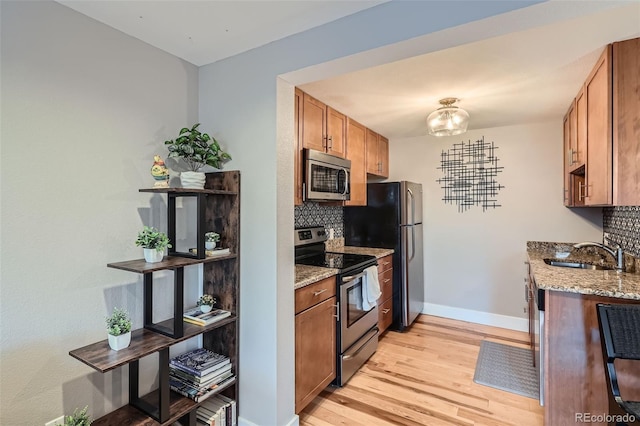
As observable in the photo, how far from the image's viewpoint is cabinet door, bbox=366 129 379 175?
141 inches

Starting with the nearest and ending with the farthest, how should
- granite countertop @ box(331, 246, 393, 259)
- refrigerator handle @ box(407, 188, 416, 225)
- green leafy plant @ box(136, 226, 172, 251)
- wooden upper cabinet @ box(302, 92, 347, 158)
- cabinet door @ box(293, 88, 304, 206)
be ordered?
green leafy plant @ box(136, 226, 172, 251), cabinet door @ box(293, 88, 304, 206), wooden upper cabinet @ box(302, 92, 347, 158), granite countertop @ box(331, 246, 393, 259), refrigerator handle @ box(407, 188, 416, 225)

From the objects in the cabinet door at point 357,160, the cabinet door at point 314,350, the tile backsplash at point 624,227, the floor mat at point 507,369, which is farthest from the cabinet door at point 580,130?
the cabinet door at point 314,350

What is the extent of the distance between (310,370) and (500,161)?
305 cm

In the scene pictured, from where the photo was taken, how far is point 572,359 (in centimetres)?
173

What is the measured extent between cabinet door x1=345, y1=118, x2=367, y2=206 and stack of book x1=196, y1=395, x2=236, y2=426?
1.95 metres

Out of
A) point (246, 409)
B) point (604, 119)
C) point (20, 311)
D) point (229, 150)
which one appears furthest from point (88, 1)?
point (604, 119)

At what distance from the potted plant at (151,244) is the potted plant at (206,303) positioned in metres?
0.42

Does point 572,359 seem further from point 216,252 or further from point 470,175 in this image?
point 470,175

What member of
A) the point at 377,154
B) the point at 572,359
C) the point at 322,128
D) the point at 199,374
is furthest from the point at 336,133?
the point at 572,359

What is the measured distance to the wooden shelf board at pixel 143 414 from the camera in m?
1.54

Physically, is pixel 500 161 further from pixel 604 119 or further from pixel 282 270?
pixel 282 270

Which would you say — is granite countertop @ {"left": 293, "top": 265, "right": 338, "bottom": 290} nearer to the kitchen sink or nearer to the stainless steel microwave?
the stainless steel microwave

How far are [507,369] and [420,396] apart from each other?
926 millimetres

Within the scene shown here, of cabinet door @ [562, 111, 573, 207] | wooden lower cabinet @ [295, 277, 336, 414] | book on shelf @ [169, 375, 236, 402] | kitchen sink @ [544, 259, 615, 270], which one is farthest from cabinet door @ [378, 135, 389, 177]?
book on shelf @ [169, 375, 236, 402]
